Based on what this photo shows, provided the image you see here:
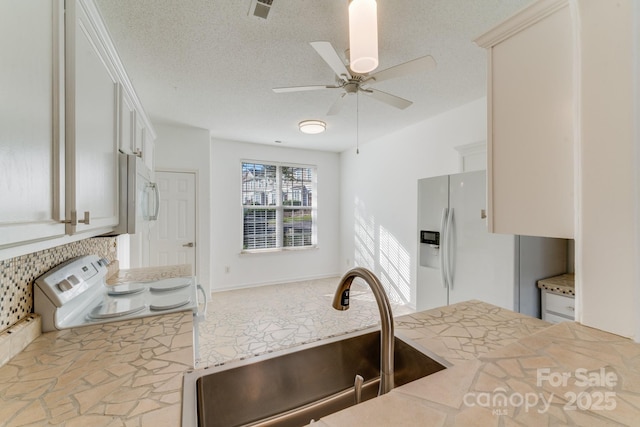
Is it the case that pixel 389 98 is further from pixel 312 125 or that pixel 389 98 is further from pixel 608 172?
pixel 608 172

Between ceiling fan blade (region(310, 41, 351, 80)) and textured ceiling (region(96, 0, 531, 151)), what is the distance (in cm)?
25

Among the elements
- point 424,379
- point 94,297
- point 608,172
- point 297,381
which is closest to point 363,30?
point 608,172

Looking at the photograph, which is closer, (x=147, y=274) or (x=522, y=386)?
(x=522, y=386)

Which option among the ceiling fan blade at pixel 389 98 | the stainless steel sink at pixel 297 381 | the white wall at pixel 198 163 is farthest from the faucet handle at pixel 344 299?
the white wall at pixel 198 163

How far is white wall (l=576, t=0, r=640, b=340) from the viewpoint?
851 millimetres

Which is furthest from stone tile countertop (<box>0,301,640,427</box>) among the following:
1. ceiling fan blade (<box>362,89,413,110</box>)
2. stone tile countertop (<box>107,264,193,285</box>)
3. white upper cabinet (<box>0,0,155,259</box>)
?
ceiling fan blade (<box>362,89,413,110</box>)

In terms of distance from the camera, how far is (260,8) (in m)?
1.57

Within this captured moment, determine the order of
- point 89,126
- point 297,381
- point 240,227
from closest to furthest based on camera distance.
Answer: point 297,381 < point 89,126 < point 240,227

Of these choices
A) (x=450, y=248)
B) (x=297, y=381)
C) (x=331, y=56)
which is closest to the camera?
(x=297, y=381)

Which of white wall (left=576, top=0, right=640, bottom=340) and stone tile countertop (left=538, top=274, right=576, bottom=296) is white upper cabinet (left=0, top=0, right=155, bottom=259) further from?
stone tile countertop (left=538, top=274, right=576, bottom=296)

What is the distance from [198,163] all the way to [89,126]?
9.96 ft

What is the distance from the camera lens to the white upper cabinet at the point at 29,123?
2.08 ft

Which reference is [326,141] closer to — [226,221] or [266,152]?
[266,152]

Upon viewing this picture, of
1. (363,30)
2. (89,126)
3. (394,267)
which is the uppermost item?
(363,30)
